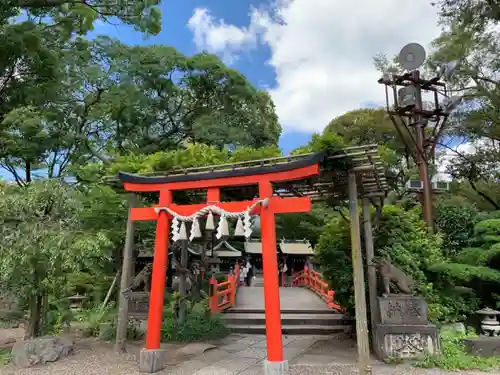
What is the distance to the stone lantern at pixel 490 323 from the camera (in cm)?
780

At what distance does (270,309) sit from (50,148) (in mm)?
14901

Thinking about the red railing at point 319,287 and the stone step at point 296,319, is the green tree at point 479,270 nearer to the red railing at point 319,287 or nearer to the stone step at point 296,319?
the stone step at point 296,319

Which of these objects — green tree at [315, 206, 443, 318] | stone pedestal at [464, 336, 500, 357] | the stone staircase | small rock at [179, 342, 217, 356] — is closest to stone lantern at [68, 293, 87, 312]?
the stone staircase

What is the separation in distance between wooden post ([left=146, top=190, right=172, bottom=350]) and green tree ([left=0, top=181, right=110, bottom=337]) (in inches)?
44.8

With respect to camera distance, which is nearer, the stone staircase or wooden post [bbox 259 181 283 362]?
wooden post [bbox 259 181 283 362]

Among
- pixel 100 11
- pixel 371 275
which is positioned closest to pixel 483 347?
pixel 371 275

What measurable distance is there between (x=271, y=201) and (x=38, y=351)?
16.6ft

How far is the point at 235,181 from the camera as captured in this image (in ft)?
22.3

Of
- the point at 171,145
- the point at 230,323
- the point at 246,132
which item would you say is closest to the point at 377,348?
the point at 230,323

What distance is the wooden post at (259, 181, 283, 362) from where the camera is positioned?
596cm

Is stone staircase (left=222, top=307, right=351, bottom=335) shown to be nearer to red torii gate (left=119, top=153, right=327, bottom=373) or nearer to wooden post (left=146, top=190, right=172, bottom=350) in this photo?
wooden post (left=146, top=190, right=172, bottom=350)

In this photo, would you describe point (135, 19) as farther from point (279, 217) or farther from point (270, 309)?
point (279, 217)

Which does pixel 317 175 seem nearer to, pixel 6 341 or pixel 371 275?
pixel 371 275

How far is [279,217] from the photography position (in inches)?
931
